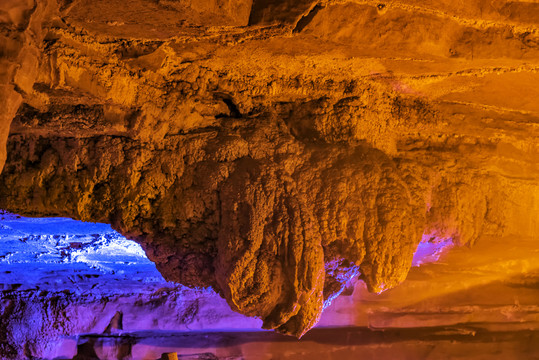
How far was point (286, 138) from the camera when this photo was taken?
2264mm

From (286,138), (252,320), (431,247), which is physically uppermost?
(286,138)

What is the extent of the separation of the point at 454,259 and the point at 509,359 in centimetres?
203

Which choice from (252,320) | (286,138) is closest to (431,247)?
(286,138)

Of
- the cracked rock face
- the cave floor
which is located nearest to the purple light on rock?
the cracked rock face

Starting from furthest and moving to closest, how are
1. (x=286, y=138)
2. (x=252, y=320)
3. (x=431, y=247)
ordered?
(x=252, y=320) < (x=431, y=247) < (x=286, y=138)

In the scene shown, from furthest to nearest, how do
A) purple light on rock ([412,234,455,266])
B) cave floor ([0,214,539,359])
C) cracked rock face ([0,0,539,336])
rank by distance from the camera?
cave floor ([0,214,539,359])
purple light on rock ([412,234,455,266])
cracked rock face ([0,0,539,336])

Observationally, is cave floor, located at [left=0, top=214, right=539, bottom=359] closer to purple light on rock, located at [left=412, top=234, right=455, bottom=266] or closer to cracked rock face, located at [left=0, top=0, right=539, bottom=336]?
purple light on rock, located at [left=412, top=234, right=455, bottom=266]

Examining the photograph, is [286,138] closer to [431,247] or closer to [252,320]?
[431,247]

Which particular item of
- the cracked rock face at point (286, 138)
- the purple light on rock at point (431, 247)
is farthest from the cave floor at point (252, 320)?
the cracked rock face at point (286, 138)

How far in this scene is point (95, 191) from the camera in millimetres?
2084

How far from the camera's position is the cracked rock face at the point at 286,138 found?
1733mm

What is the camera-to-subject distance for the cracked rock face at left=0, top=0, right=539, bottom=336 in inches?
68.2

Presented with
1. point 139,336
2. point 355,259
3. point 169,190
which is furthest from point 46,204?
point 139,336

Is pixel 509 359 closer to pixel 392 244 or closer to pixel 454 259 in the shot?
pixel 454 259
